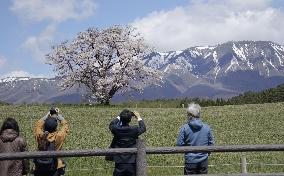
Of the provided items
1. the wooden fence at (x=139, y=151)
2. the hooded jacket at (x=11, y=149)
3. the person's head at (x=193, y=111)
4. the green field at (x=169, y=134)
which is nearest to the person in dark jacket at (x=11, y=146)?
the hooded jacket at (x=11, y=149)

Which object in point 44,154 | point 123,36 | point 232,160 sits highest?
point 123,36

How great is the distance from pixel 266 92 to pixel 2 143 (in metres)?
97.4

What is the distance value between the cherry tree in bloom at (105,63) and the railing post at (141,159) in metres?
68.7

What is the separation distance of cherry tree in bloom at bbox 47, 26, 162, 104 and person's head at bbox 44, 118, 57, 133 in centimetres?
6750

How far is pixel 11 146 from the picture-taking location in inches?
422

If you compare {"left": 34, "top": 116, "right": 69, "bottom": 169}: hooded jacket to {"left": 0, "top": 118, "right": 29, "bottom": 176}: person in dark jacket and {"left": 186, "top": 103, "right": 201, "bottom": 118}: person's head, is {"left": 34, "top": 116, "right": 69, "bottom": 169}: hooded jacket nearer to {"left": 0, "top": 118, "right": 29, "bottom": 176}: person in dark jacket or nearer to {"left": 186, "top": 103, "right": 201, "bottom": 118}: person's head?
{"left": 0, "top": 118, "right": 29, "bottom": 176}: person in dark jacket

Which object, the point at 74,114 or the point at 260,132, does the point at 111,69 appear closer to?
the point at 74,114

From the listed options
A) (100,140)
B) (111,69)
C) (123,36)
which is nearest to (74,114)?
(100,140)

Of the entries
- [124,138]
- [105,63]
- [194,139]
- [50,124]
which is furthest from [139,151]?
[105,63]

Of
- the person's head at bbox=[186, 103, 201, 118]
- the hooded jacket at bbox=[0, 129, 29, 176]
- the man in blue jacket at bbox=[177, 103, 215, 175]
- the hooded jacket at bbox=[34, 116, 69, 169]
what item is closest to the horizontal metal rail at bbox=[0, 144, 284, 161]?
the hooded jacket at bbox=[0, 129, 29, 176]

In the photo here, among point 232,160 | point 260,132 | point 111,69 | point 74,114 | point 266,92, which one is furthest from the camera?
point 266,92

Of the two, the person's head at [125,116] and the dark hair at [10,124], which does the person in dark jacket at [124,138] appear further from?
the dark hair at [10,124]

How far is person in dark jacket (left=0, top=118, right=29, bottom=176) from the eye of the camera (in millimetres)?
10648

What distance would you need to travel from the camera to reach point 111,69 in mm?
83438
